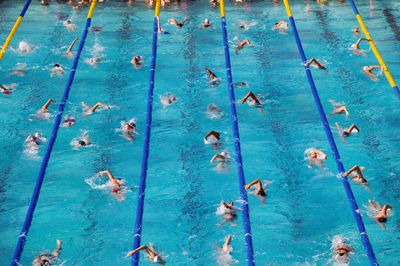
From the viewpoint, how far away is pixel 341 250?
7.73m

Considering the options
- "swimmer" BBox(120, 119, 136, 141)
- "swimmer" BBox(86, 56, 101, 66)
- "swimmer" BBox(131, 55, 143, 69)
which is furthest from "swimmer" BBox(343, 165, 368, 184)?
"swimmer" BBox(86, 56, 101, 66)

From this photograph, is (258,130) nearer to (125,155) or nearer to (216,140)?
(216,140)

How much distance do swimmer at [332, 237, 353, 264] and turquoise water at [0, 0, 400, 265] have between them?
3.8 inches

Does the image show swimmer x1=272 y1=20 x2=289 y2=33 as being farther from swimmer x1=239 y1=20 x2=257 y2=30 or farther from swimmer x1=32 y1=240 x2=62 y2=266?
swimmer x1=32 y1=240 x2=62 y2=266

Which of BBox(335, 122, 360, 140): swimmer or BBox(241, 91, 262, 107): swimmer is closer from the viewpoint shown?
BBox(335, 122, 360, 140): swimmer

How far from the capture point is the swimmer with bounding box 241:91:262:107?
10.5m

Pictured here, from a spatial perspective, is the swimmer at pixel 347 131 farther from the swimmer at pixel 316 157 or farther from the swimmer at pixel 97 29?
the swimmer at pixel 97 29

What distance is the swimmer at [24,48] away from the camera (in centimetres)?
1266

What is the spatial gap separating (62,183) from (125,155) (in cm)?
108

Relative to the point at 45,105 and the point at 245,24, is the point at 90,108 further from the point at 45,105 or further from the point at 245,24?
the point at 245,24

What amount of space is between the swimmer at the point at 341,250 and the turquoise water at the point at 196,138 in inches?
3.8

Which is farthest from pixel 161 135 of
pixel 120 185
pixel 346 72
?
pixel 346 72

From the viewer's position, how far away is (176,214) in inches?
335

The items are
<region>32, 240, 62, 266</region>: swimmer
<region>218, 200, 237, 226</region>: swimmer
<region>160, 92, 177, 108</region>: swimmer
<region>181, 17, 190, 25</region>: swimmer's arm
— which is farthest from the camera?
<region>181, 17, 190, 25</region>: swimmer's arm
